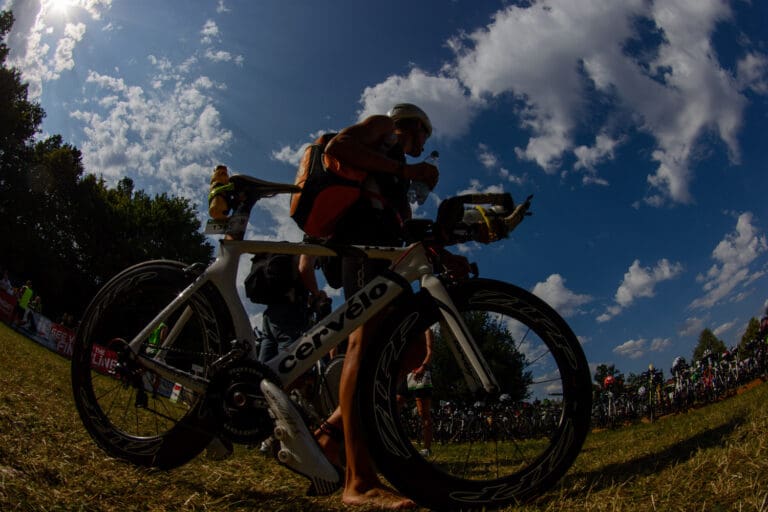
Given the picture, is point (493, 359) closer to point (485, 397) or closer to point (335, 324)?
point (485, 397)

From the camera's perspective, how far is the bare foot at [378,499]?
82.4 inches

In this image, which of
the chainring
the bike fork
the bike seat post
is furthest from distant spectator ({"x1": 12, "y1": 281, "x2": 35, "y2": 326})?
the bike fork

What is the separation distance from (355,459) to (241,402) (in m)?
0.61

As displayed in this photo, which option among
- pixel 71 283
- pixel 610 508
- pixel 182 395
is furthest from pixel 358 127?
pixel 71 283

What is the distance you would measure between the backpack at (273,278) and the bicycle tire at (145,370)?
1341 millimetres

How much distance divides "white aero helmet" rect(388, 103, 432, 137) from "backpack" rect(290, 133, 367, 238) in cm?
62

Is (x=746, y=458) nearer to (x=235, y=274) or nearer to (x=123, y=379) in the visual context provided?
(x=235, y=274)

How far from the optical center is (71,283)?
35.3m

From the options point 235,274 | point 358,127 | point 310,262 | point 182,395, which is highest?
point 358,127

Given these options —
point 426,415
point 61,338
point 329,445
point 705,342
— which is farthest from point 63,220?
point 705,342

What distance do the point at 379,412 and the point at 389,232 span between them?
44.4 inches

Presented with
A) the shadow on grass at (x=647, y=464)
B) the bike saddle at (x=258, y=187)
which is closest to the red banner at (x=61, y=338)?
the bike saddle at (x=258, y=187)

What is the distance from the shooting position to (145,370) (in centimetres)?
259

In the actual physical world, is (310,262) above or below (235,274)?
above
